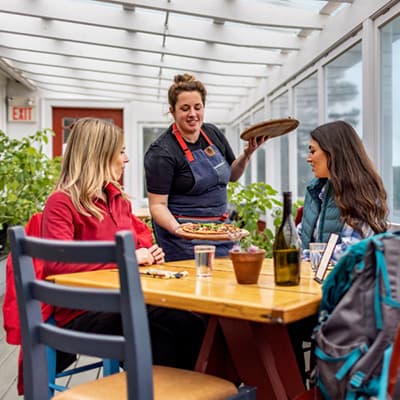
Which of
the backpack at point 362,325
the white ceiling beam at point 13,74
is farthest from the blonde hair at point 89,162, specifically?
the white ceiling beam at point 13,74

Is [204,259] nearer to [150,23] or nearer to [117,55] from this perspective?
[150,23]

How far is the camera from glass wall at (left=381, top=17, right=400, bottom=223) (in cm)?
300

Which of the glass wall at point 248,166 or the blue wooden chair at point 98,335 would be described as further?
the glass wall at point 248,166

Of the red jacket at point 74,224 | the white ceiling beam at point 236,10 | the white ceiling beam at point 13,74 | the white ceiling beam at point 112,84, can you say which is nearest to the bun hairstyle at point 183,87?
the red jacket at point 74,224

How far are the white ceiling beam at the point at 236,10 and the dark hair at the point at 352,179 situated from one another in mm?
Answer: 1659

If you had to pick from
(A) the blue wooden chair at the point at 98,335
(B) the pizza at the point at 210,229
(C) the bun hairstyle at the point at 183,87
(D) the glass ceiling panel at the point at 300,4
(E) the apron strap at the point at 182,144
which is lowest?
(A) the blue wooden chair at the point at 98,335

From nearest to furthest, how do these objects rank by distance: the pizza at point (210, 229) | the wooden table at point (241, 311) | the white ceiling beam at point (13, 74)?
the wooden table at point (241, 311)
the pizza at point (210, 229)
the white ceiling beam at point (13, 74)

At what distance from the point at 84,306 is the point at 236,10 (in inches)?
116

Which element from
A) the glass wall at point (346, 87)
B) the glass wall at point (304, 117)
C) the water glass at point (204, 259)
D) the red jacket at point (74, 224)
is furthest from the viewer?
the glass wall at point (304, 117)

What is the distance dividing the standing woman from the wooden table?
0.45 m

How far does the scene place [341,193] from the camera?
7.28ft

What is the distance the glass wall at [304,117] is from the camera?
468 cm

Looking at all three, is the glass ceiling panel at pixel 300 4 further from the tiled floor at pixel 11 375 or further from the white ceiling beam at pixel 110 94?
the white ceiling beam at pixel 110 94

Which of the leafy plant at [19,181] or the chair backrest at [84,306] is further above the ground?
the leafy plant at [19,181]
